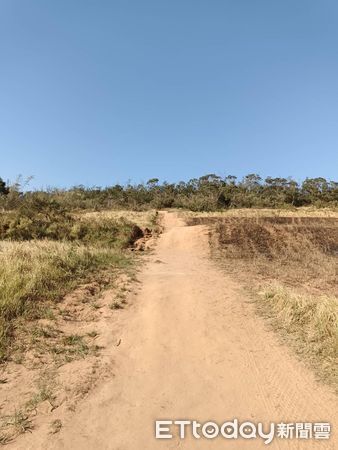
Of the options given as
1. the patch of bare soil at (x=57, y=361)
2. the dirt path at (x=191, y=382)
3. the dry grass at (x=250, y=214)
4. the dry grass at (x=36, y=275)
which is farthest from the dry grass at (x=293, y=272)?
the dry grass at (x=36, y=275)

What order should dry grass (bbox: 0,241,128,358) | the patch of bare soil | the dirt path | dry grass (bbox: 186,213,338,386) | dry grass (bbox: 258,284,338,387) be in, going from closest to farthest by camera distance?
the dirt path → the patch of bare soil → dry grass (bbox: 258,284,338,387) → dry grass (bbox: 186,213,338,386) → dry grass (bbox: 0,241,128,358)

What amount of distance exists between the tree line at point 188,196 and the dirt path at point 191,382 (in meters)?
15.4

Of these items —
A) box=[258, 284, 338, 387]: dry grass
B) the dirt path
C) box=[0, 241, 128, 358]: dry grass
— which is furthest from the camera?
box=[0, 241, 128, 358]: dry grass

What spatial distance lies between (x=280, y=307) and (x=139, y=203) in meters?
23.9

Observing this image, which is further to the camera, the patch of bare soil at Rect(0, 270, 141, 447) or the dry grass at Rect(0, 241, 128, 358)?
the dry grass at Rect(0, 241, 128, 358)

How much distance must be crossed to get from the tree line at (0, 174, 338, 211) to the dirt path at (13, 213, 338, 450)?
1543cm

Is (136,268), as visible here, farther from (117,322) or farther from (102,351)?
(102,351)

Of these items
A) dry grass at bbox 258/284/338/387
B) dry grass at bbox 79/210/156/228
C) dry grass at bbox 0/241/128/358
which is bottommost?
dry grass at bbox 258/284/338/387

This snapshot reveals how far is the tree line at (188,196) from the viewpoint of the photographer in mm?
24220

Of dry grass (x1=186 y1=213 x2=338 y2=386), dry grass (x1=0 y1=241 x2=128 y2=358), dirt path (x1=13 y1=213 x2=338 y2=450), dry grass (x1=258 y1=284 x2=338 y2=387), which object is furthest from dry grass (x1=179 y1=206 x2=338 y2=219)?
dirt path (x1=13 y1=213 x2=338 y2=450)

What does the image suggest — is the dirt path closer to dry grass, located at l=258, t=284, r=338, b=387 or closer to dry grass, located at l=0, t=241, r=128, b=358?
dry grass, located at l=258, t=284, r=338, b=387

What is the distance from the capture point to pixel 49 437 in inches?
138

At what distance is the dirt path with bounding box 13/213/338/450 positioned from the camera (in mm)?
3549

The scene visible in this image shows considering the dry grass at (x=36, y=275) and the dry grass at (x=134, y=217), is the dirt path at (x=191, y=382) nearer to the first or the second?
the dry grass at (x=36, y=275)
